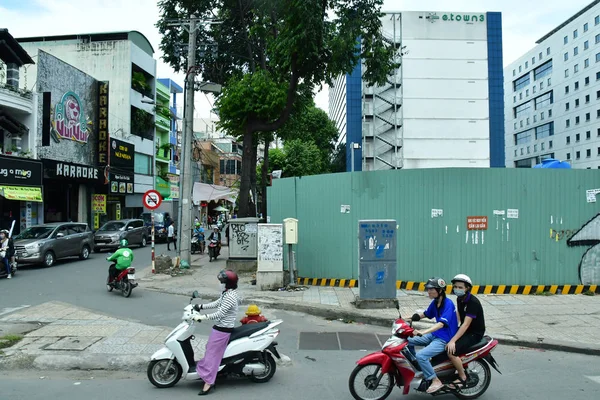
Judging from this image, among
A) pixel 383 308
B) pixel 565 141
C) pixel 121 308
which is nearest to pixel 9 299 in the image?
pixel 121 308

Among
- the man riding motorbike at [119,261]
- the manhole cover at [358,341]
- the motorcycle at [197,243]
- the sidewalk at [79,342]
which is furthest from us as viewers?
the motorcycle at [197,243]

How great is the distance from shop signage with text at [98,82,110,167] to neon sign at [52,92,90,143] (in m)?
1.01

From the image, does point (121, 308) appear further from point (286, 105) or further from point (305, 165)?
point (305, 165)

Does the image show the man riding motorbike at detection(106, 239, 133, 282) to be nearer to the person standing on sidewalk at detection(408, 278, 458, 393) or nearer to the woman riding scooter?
the woman riding scooter

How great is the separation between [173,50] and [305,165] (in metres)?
21.1

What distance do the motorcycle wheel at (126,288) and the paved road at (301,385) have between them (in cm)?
555

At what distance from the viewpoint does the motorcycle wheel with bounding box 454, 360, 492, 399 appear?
5.49 m

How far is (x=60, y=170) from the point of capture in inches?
999

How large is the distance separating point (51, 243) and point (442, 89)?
43.2 m

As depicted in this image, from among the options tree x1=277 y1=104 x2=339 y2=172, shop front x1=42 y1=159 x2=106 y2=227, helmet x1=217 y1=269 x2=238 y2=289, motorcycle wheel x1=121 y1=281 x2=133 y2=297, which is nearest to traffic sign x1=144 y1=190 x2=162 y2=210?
motorcycle wheel x1=121 y1=281 x2=133 y2=297

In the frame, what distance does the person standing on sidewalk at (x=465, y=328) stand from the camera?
5340 millimetres

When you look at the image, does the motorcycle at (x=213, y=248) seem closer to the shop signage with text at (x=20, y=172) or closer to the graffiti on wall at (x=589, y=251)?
the shop signage with text at (x=20, y=172)

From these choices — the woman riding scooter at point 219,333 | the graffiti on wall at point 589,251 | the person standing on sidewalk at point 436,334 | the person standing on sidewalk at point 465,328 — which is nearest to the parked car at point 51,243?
the woman riding scooter at point 219,333

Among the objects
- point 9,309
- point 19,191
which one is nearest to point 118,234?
point 19,191
